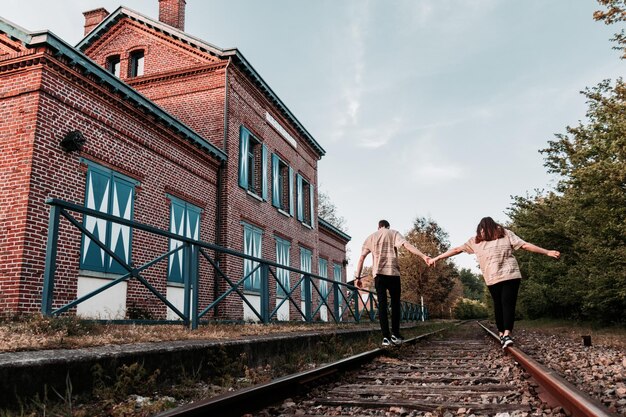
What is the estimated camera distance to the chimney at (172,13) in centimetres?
1712

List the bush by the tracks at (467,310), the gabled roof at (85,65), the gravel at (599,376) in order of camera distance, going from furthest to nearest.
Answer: the bush by the tracks at (467,310) → the gabled roof at (85,65) → the gravel at (599,376)

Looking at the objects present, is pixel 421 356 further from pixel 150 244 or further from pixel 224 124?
pixel 224 124

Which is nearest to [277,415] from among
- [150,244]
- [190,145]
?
[150,244]

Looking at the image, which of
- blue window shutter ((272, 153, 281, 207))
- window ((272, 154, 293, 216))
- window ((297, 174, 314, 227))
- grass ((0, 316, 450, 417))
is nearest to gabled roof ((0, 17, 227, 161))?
grass ((0, 316, 450, 417))

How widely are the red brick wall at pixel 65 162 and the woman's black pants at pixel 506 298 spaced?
710 cm

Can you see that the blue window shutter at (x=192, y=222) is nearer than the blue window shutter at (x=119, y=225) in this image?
No

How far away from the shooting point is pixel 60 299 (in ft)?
27.3

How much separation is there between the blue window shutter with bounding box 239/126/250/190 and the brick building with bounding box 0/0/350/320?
64 millimetres

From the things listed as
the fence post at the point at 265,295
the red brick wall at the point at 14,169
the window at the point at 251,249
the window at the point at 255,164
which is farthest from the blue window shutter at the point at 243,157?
the red brick wall at the point at 14,169

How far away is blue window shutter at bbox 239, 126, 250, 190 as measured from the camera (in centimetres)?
1489

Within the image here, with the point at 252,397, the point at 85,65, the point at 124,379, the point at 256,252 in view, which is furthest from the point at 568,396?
the point at 256,252

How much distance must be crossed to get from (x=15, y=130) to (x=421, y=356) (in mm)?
7589

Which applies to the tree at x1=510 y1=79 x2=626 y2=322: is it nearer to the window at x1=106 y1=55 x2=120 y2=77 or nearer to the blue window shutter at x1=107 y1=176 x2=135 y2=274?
the blue window shutter at x1=107 y1=176 x2=135 y2=274

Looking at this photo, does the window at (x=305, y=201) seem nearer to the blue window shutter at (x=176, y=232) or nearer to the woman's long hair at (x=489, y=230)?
the blue window shutter at (x=176, y=232)
